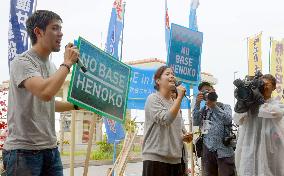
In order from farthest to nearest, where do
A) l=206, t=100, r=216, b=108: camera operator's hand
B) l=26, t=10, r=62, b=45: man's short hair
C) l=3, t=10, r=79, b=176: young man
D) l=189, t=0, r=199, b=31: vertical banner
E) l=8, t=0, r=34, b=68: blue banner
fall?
1. l=189, t=0, r=199, b=31: vertical banner
2. l=8, t=0, r=34, b=68: blue banner
3. l=206, t=100, r=216, b=108: camera operator's hand
4. l=26, t=10, r=62, b=45: man's short hair
5. l=3, t=10, r=79, b=176: young man

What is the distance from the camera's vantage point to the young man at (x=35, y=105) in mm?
1870

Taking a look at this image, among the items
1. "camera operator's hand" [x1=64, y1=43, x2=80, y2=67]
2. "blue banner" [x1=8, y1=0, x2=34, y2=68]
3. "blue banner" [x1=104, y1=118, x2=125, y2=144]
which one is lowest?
"blue banner" [x1=104, y1=118, x2=125, y2=144]

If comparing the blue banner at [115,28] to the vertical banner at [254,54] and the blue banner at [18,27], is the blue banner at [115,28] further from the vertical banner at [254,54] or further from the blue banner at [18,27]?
the vertical banner at [254,54]

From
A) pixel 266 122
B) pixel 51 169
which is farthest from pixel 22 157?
pixel 266 122

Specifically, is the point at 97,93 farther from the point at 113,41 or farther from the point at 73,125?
the point at 113,41

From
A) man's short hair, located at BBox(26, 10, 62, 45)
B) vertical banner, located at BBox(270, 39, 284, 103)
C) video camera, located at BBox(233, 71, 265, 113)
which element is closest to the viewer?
→ man's short hair, located at BBox(26, 10, 62, 45)

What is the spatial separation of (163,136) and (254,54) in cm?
1005

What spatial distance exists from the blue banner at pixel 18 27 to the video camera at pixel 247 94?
131 inches

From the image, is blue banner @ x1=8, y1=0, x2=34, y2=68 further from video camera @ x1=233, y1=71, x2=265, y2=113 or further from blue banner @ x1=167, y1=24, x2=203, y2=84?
video camera @ x1=233, y1=71, x2=265, y2=113

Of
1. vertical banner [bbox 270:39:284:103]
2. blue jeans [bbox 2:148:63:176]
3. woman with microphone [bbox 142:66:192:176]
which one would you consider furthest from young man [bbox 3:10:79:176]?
vertical banner [bbox 270:39:284:103]

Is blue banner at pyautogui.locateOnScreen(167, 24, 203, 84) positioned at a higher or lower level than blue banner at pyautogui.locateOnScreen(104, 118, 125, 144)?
higher

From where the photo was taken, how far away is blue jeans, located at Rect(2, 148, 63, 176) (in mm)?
1907

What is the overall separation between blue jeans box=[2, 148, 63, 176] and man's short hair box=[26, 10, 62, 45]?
2.08 feet

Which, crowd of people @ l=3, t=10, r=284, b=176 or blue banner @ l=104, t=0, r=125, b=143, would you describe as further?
blue banner @ l=104, t=0, r=125, b=143
